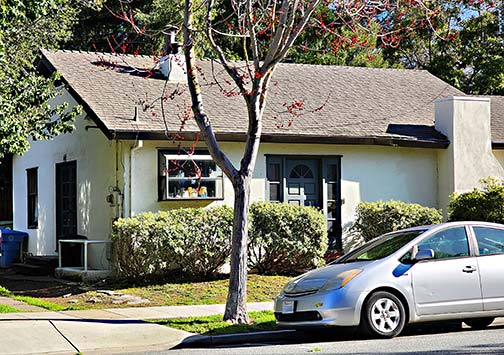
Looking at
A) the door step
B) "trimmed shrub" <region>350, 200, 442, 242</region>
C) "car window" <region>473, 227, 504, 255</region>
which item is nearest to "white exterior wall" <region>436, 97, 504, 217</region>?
"trimmed shrub" <region>350, 200, 442, 242</region>

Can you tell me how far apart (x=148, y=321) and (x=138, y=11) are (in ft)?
59.9

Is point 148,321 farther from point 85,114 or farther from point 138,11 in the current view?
point 138,11

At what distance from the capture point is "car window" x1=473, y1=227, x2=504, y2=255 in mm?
11914

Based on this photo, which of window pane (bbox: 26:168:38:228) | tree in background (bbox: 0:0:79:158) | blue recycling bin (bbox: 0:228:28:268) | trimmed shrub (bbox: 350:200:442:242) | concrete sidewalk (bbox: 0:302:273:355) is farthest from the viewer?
window pane (bbox: 26:168:38:228)

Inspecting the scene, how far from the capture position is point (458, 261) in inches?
456

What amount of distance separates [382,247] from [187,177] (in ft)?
21.2

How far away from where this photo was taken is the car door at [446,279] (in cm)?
1128

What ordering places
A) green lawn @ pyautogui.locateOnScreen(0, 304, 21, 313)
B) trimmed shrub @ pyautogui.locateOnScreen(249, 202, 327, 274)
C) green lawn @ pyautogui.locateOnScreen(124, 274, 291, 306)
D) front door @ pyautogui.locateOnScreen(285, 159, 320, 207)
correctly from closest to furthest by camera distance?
green lawn @ pyautogui.locateOnScreen(0, 304, 21, 313)
green lawn @ pyautogui.locateOnScreen(124, 274, 291, 306)
trimmed shrub @ pyautogui.locateOnScreen(249, 202, 327, 274)
front door @ pyautogui.locateOnScreen(285, 159, 320, 207)

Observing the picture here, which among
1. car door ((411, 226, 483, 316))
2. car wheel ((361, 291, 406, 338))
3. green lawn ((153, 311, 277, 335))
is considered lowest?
green lawn ((153, 311, 277, 335))

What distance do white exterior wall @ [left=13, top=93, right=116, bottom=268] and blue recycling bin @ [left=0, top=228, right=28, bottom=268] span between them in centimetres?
28

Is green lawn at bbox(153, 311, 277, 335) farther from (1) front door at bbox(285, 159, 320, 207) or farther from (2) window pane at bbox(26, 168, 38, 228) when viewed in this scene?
(2) window pane at bbox(26, 168, 38, 228)

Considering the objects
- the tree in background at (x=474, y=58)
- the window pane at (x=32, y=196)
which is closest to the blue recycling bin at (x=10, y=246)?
the window pane at (x=32, y=196)

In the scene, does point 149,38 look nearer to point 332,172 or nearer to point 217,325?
point 332,172

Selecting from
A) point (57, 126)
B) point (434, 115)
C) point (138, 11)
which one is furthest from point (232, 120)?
point (138, 11)
